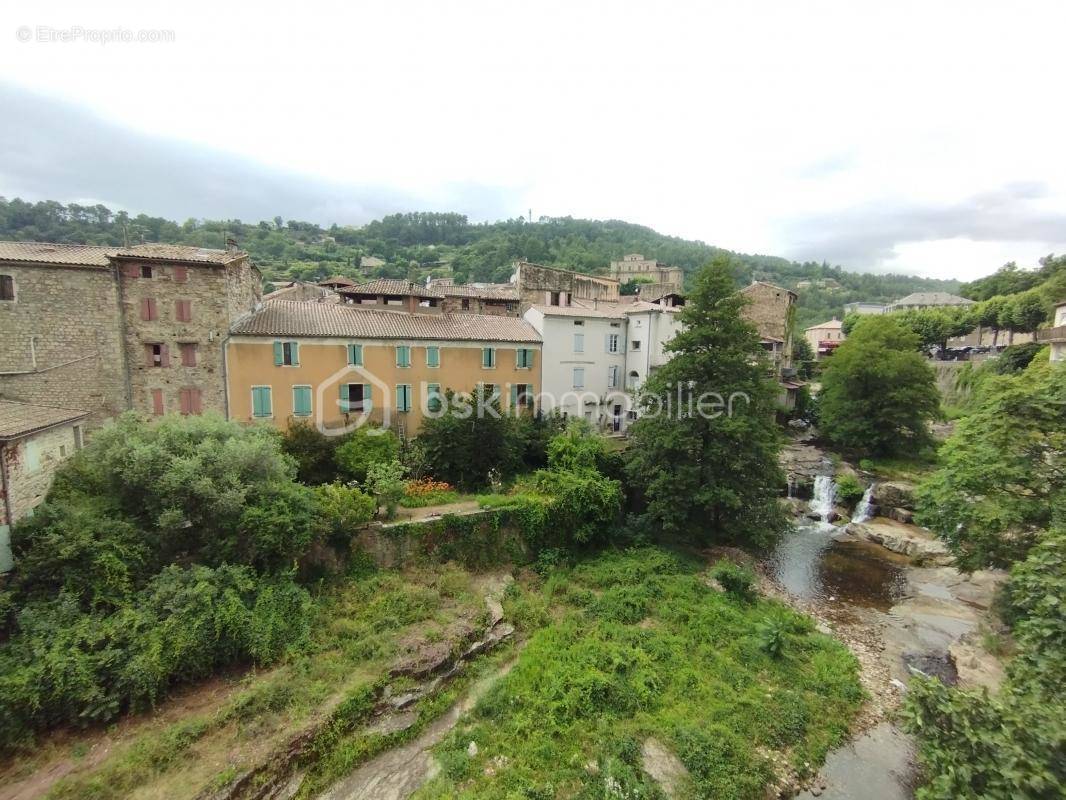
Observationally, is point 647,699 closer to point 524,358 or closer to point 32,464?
point 32,464

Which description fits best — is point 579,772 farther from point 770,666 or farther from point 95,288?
point 95,288

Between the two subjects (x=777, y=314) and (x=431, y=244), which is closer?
(x=777, y=314)

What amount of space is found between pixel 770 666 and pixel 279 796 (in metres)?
13.8

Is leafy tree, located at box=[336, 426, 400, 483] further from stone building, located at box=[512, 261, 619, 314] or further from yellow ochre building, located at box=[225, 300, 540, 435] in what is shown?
stone building, located at box=[512, 261, 619, 314]

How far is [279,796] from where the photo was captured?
9.84m

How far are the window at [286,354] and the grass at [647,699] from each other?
16142 mm

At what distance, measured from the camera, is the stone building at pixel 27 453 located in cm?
1155

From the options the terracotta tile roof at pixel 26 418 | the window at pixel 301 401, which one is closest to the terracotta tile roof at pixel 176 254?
the window at pixel 301 401

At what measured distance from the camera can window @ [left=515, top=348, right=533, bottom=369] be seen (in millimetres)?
28891

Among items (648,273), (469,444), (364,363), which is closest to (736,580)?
(469,444)

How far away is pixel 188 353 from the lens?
21.4 m

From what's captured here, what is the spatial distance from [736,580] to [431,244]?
120150 mm

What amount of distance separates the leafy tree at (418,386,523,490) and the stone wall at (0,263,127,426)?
1409 centimetres

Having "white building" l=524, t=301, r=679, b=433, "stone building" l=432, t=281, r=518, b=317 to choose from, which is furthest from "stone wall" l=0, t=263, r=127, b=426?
"white building" l=524, t=301, r=679, b=433
